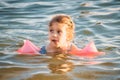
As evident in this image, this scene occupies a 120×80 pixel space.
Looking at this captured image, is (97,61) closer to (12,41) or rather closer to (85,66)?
(85,66)

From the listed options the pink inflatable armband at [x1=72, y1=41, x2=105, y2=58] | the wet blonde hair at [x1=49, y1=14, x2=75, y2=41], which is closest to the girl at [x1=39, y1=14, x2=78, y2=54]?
the wet blonde hair at [x1=49, y1=14, x2=75, y2=41]

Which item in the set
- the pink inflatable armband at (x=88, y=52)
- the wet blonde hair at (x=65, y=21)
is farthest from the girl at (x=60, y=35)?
the pink inflatable armband at (x=88, y=52)

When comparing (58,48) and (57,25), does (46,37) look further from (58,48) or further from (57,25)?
(57,25)

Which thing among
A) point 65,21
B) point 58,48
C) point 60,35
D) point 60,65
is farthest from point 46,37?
point 60,65

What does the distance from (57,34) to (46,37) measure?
189 centimetres

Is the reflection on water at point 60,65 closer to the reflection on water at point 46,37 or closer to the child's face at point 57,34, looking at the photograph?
the reflection on water at point 46,37

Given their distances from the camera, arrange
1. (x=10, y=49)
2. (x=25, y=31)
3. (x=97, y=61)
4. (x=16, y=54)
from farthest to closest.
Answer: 1. (x=25, y=31)
2. (x=10, y=49)
3. (x=16, y=54)
4. (x=97, y=61)

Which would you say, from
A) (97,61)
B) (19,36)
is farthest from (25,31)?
(97,61)

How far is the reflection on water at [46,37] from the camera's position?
17.1 ft

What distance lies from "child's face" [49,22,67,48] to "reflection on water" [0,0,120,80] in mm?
255

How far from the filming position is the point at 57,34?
6020 millimetres

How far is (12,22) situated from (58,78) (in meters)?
4.35

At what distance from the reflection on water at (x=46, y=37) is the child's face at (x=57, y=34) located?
255 millimetres

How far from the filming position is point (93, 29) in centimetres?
834
